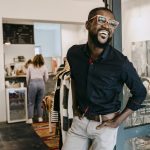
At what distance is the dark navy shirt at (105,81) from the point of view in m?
1.52

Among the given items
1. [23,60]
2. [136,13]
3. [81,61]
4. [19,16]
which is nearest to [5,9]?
[19,16]

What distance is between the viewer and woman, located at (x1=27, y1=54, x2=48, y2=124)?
16.4 feet

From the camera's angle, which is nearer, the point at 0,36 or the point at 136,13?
the point at 136,13

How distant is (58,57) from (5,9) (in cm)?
346

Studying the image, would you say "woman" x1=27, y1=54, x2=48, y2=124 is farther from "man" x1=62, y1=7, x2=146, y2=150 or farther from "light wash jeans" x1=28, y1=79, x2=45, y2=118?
"man" x1=62, y1=7, x2=146, y2=150

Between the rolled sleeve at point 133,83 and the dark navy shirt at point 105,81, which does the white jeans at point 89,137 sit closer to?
the dark navy shirt at point 105,81

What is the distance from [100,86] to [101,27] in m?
0.36

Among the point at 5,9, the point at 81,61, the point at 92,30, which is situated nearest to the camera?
the point at 92,30

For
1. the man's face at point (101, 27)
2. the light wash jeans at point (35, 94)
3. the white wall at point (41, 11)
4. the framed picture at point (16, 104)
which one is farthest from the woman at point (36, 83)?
the man's face at point (101, 27)

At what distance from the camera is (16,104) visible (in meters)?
5.28

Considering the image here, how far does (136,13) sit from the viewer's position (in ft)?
7.47

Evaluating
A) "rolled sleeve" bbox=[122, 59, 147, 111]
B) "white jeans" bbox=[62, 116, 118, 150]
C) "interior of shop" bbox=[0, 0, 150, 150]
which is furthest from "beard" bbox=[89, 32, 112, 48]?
"white jeans" bbox=[62, 116, 118, 150]

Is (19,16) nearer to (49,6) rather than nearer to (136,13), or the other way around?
(49,6)

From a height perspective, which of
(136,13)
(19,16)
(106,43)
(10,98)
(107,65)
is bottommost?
(10,98)
